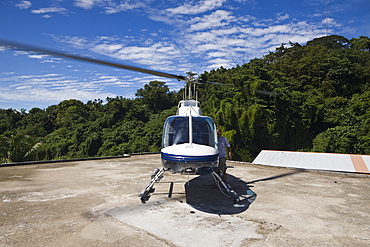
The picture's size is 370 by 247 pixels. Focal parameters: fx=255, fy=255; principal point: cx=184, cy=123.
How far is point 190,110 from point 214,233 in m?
2.88

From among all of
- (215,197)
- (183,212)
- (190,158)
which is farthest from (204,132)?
(183,212)

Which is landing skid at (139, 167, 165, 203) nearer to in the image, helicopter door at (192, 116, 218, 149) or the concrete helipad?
the concrete helipad

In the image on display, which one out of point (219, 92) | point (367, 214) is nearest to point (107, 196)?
point (367, 214)

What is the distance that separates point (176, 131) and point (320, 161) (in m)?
6.71

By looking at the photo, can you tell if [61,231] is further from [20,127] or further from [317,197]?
[20,127]

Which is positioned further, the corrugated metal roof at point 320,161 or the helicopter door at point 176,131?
the corrugated metal roof at point 320,161

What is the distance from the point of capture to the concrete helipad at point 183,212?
3902mm

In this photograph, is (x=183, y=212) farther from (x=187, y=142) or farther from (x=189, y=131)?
(x=189, y=131)

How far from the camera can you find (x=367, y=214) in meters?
4.99

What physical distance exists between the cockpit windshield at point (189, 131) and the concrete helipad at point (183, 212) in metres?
1.36

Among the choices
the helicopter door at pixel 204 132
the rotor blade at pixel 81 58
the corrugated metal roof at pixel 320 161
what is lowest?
the corrugated metal roof at pixel 320 161

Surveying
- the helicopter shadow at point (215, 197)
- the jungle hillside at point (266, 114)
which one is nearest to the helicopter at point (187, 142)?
the helicopter shadow at point (215, 197)

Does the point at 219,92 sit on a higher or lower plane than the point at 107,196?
higher

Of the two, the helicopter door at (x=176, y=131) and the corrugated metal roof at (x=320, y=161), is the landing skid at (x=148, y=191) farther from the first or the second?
the corrugated metal roof at (x=320, y=161)
